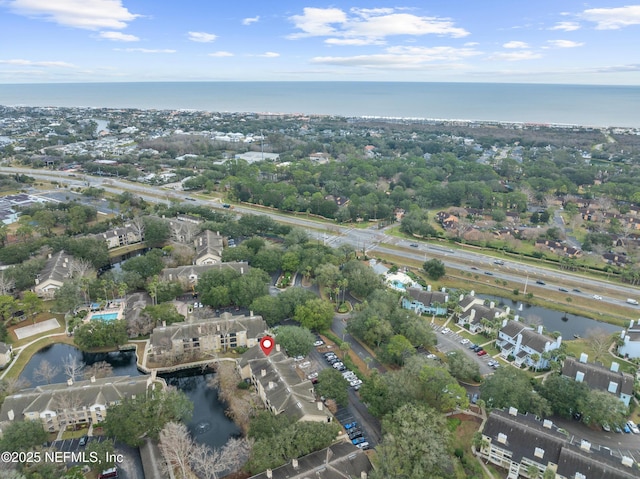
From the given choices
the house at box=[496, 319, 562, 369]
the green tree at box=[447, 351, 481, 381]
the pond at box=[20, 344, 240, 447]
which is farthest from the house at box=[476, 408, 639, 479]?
the pond at box=[20, 344, 240, 447]

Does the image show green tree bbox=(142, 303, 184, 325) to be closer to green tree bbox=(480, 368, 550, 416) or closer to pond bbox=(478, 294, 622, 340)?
green tree bbox=(480, 368, 550, 416)

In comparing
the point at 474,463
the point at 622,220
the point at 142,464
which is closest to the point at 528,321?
the point at 474,463

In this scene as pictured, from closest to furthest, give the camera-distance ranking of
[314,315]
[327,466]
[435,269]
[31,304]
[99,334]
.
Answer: [327,466] < [99,334] < [314,315] < [31,304] < [435,269]

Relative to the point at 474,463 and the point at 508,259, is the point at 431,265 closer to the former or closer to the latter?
the point at 508,259

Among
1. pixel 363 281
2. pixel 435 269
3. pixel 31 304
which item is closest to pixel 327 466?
pixel 363 281

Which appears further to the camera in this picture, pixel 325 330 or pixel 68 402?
pixel 325 330

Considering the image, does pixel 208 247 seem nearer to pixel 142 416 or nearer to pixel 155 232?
pixel 155 232
